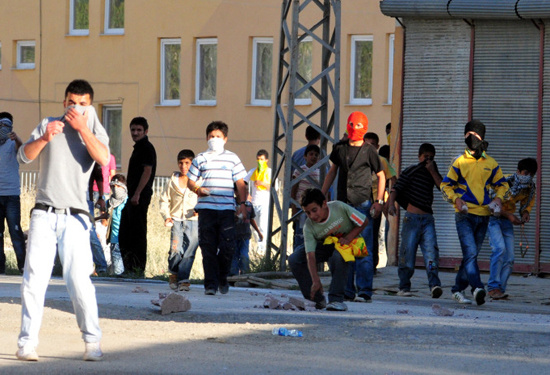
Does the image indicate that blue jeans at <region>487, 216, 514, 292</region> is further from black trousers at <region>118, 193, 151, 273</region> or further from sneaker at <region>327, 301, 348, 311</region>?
black trousers at <region>118, 193, 151, 273</region>

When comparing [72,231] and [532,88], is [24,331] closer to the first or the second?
[72,231]

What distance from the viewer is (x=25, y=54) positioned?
3653cm

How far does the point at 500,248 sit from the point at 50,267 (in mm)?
6495

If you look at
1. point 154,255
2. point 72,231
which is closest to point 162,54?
Result: point 154,255

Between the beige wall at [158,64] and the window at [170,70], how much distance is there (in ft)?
0.66

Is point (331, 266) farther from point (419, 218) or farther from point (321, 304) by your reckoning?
point (419, 218)

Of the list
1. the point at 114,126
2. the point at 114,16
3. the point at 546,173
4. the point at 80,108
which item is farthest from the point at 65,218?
the point at 114,126

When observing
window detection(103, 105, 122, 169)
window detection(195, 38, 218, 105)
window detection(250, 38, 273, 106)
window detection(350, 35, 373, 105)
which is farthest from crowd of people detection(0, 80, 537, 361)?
window detection(103, 105, 122, 169)

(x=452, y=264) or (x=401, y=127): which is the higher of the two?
(x=401, y=127)

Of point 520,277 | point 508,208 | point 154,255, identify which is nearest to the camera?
point 508,208

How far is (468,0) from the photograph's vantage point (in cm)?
1675

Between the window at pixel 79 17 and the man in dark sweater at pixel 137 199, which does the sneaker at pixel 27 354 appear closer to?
the man in dark sweater at pixel 137 199

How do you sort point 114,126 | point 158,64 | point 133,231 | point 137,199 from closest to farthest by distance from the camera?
1. point 137,199
2. point 133,231
3. point 158,64
4. point 114,126

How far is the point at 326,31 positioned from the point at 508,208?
479cm
